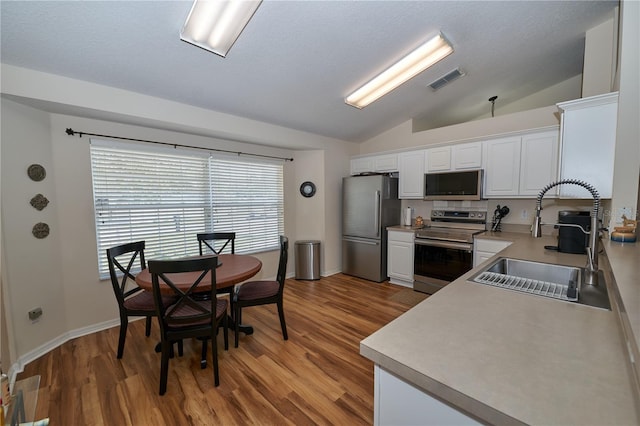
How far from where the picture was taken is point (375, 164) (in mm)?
4320

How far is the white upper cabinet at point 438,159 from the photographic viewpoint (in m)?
3.56

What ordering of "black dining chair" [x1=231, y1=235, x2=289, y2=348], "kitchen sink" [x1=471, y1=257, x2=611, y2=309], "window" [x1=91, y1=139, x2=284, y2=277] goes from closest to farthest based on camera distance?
1. "kitchen sink" [x1=471, y1=257, x2=611, y2=309]
2. "black dining chair" [x1=231, y1=235, x2=289, y2=348]
3. "window" [x1=91, y1=139, x2=284, y2=277]

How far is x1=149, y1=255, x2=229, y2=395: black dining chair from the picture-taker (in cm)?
176

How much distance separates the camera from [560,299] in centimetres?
118

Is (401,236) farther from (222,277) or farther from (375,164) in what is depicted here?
(222,277)

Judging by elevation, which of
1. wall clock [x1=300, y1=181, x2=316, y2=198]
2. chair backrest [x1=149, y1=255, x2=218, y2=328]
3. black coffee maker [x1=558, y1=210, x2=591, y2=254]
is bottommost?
chair backrest [x1=149, y1=255, x2=218, y2=328]

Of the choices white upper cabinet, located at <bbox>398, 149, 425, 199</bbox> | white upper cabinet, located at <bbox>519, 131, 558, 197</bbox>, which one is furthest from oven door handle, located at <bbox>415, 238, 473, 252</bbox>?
white upper cabinet, located at <bbox>519, 131, 558, 197</bbox>

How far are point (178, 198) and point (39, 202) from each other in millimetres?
1183

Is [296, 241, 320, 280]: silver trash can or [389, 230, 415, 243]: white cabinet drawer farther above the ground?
[389, 230, 415, 243]: white cabinet drawer

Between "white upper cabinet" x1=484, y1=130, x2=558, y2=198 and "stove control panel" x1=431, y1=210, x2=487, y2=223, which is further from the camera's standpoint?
"stove control panel" x1=431, y1=210, x2=487, y2=223

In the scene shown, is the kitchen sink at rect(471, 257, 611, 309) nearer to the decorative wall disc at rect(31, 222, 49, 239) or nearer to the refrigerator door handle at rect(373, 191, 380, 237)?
the refrigerator door handle at rect(373, 191, 380, 237)

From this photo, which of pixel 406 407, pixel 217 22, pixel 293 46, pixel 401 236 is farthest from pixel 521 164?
pixel 217 22

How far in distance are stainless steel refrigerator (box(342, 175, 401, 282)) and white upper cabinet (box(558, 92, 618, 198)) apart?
204 centimetres

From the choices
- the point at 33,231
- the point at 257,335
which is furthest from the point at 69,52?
the point at 257,335
